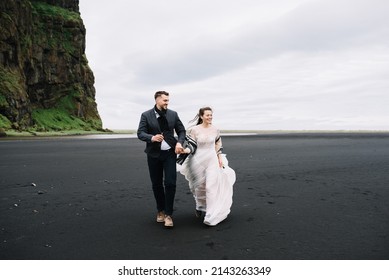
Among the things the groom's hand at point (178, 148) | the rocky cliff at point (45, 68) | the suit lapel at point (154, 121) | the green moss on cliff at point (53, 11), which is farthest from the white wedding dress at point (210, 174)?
the green moss on cliff at point (53, 11)

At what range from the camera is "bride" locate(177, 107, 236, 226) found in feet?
20.4

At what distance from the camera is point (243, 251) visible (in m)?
4.68

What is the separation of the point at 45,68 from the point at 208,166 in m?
98.7

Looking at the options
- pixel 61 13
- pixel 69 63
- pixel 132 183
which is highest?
pixel 61 13

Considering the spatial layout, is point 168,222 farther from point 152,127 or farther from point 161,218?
point 152,127

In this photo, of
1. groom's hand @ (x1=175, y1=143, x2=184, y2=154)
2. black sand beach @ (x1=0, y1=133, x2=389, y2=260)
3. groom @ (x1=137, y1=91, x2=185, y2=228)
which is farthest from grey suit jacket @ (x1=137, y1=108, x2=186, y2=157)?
black sand beach @ (x1=0, y1=133, x2=389, y2=260)

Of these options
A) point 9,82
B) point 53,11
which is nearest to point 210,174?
point 9,82

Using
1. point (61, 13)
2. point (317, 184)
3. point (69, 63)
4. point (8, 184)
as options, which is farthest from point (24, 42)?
point (317, 184)

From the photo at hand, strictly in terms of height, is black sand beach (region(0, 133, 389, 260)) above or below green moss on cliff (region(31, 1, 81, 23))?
below

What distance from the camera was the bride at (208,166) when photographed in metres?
6.22

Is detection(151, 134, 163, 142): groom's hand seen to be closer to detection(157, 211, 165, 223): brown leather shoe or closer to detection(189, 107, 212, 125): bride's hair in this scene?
detection(189, 107, 212, 125): bride's hair
